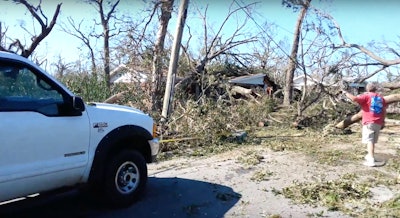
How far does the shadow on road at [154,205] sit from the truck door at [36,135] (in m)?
0.44

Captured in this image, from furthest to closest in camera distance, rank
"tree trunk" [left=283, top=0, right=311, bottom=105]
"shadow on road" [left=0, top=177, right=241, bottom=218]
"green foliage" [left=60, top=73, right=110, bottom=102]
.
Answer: "tree trunk" [left=283, top=0, right=311, bottom=105] < "green foliage" [left=60, top=73, right=110, bottom=102] < "shadow on road" [left=0, top=177, right=241, bottom=218]

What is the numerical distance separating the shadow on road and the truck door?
1.43 feet

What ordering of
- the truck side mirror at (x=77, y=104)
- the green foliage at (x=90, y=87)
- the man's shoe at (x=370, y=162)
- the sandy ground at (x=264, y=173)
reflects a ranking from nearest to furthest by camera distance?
the truck side mirror at (x=77, y=104) < the sandy ground at (x=264, y=173) < the man's shoe at (x=370, y=162) < the green foliage at (x=90, y=87)

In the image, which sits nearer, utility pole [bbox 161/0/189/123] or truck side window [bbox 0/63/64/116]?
truck side window [bbox 0/63/64/116]

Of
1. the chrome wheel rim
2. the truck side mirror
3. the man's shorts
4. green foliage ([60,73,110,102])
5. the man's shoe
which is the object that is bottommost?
the man's shoe

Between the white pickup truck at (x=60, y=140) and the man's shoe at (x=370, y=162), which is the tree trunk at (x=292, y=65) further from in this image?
the white pickup truck at (x=60, y=140)

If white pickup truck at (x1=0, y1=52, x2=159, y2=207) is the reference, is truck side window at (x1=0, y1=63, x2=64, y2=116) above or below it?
above

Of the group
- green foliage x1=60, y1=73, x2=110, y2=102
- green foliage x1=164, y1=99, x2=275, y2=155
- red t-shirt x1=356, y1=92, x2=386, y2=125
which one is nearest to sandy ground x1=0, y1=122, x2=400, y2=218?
red t-shirt x1=356, y1=92, x2=386, y2=125

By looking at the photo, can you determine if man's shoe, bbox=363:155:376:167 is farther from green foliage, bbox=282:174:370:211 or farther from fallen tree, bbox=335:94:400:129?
fallen tree, bbox=335:94:400:129

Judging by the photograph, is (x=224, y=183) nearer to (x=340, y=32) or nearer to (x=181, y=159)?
(x=181, y=159)

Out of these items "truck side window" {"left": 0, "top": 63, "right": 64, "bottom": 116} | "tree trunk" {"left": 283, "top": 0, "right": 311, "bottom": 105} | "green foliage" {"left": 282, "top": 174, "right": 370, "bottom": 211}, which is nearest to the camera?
"truck side window" {"left": 0, "top": 63, "right": 64, "bottom": 116}

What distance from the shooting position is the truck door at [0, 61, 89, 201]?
400cm

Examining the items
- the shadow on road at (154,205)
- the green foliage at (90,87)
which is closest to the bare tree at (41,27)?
the green foliage at (90,87)

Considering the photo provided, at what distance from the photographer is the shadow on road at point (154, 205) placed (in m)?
5.01
